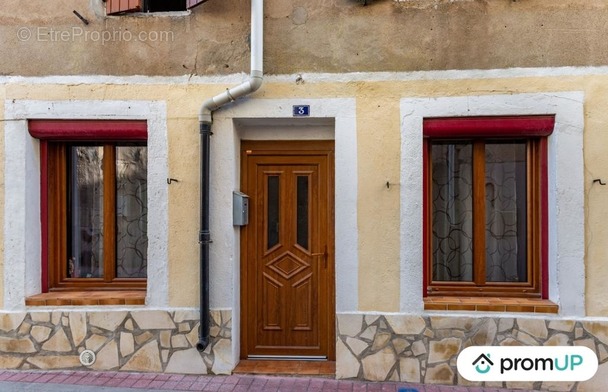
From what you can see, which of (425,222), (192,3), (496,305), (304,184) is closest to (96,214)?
(304,184)

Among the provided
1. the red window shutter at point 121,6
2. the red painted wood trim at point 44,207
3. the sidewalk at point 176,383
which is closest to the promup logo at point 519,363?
the sidewalk at point 176,383

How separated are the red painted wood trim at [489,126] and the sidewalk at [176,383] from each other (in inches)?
100

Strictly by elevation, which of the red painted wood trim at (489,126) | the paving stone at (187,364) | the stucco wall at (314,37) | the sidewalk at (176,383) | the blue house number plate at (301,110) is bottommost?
the sidewalk at (176,383)

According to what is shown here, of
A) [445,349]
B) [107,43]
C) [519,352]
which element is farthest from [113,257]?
[519,352]

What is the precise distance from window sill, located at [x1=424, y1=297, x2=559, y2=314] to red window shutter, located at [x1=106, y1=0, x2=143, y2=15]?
14.1 feet

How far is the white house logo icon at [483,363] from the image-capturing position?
491 cm

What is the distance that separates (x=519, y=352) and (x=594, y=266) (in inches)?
43.9

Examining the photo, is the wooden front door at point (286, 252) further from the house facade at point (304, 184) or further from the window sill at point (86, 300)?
the window sill at point (86, 300)

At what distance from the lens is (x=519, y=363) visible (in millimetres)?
4914

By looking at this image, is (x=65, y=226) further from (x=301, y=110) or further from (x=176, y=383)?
(x=301, y=110)

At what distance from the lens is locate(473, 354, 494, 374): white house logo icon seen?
16.1 feet

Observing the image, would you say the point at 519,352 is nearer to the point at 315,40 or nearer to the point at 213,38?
the point at 315,40

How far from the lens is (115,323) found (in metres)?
5.18

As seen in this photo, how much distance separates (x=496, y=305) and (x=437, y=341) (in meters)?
0.69
